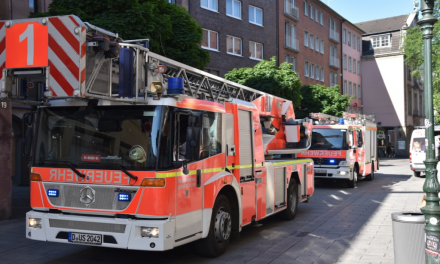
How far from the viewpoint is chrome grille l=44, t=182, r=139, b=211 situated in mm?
6383

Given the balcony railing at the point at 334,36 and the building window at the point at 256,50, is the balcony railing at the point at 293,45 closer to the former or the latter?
the building window at the point at 256,50

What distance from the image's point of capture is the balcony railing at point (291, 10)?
40.2 metres

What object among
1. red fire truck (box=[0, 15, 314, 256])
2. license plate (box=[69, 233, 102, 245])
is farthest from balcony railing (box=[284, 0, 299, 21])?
license plate (box=[69, 233, 102, 245])

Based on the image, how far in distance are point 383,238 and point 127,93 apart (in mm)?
5679

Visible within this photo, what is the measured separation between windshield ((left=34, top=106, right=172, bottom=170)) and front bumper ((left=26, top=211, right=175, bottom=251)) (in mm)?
693

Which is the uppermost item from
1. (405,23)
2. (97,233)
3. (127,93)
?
(405,23)

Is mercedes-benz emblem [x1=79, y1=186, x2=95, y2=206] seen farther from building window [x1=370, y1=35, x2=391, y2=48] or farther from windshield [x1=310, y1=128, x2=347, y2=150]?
building window [x1=370, y1=35, x2=391, y2=48]

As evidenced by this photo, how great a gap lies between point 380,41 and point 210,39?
4134 centimetres

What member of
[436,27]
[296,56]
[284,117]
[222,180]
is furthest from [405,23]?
[222,180]

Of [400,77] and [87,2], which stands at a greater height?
[400,77]

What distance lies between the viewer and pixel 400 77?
62.2m

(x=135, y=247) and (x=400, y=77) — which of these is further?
(x=400, y=77)

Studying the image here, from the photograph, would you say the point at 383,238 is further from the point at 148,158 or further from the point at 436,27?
the point at 436,27

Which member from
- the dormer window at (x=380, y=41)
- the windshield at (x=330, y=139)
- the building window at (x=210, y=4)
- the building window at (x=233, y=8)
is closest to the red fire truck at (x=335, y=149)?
the windshield at (x=330, y=139)
